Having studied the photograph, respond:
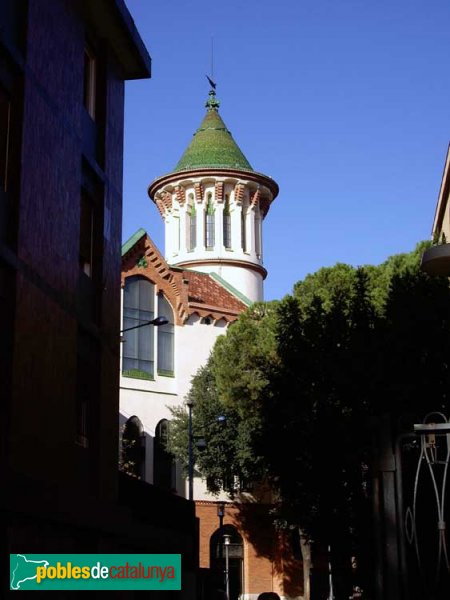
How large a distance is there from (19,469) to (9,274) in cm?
256

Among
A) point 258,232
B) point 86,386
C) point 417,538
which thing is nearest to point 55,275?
point 86,386

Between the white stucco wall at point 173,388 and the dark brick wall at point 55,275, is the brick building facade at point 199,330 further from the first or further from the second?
the dark brick wall at point 55,275

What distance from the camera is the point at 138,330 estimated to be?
1752 inches

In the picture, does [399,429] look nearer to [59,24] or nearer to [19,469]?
[19,469]

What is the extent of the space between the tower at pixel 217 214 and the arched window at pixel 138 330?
287 inches

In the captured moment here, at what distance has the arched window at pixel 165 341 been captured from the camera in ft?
148

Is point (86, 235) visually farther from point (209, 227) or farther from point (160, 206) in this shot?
point (160, 206)

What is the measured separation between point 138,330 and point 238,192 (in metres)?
12.0

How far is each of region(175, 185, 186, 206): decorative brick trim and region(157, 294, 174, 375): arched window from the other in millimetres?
9115

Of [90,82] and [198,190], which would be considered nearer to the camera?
[90,82]

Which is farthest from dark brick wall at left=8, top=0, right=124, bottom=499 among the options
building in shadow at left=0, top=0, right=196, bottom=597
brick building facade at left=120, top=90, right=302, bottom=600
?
brick building facade at left=120, top=90, right=302, bottom=600

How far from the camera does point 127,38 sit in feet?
59.3

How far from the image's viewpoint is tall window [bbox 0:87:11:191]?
1285 cm

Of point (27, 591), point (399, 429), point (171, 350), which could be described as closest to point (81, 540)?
point (27, 591)
